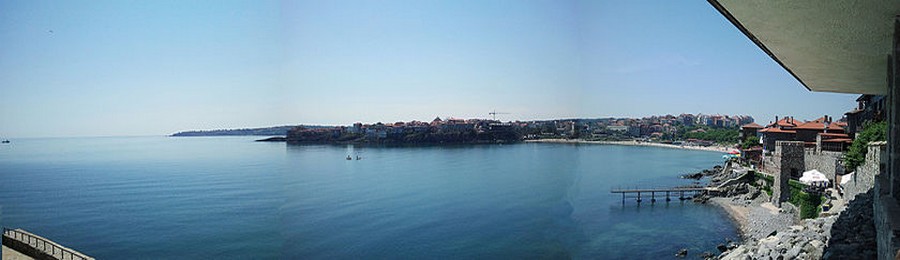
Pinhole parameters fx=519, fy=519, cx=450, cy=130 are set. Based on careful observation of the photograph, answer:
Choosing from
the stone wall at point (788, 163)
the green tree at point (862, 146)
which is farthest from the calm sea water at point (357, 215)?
the green tree at point (862, 146)

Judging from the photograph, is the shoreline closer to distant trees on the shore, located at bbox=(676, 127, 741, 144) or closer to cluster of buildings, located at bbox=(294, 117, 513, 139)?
distant trees on the shore, located at bbox=(676, 127, 741, 144)

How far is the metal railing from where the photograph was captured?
8039 mm

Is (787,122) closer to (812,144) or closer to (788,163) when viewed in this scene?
(812,144)

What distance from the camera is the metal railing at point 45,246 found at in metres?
8.04

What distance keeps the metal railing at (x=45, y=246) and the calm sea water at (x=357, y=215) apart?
355 centimetres

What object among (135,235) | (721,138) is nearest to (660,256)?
(135,235)

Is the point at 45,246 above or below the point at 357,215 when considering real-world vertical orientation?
above

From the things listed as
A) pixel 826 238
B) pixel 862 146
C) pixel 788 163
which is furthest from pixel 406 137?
pixel 826 238

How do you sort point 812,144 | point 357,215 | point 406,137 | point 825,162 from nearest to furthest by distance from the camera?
point 825,162 → point 357,215 → point 812,144 → point 406,137

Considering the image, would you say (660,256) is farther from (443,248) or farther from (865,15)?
(865,15)

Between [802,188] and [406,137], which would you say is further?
[406,137]

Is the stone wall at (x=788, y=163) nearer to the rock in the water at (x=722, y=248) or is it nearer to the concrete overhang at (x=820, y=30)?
the rock in the water at (x=722, y=248)

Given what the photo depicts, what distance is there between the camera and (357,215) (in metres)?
16.6

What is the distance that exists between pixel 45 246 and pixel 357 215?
893 cm
